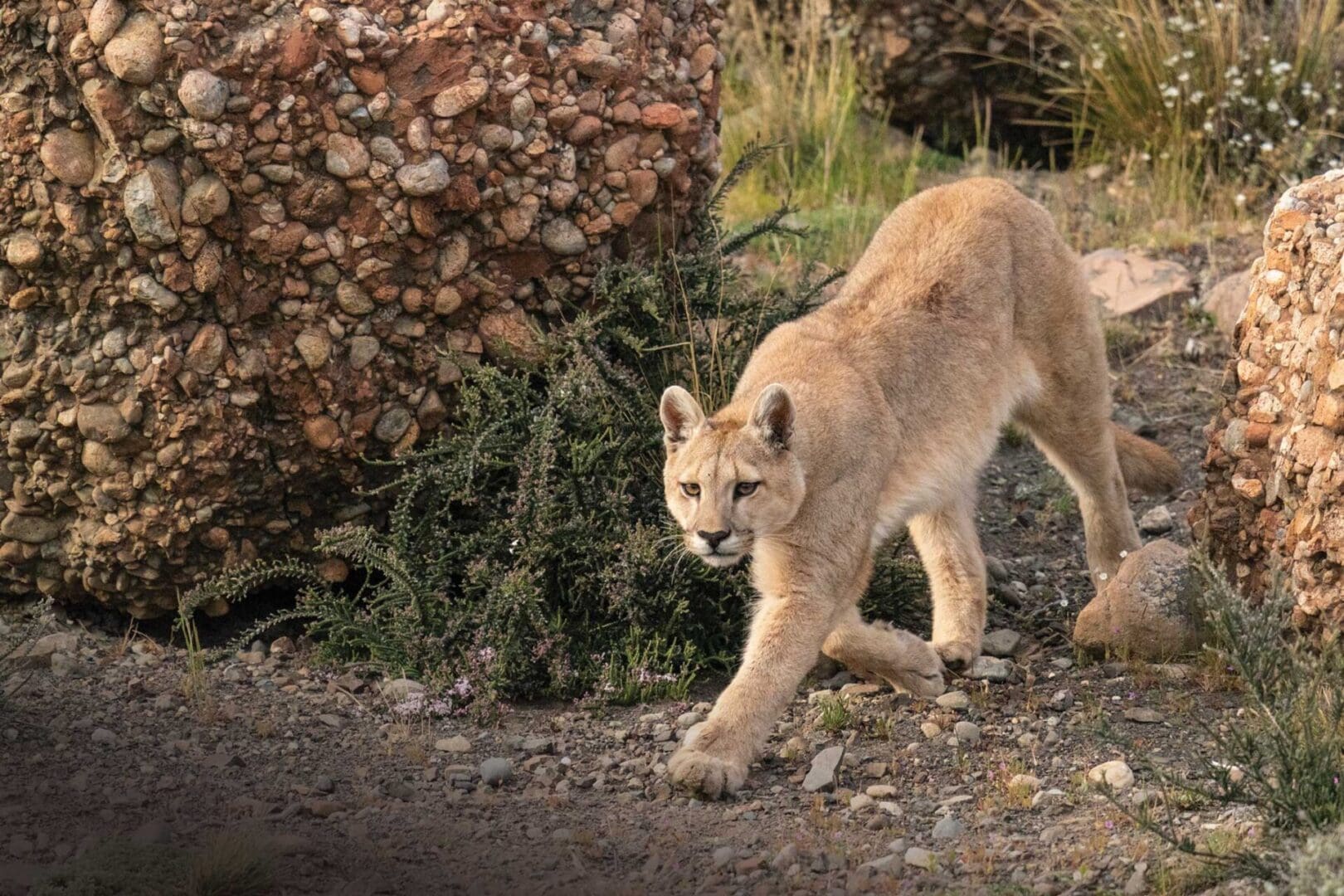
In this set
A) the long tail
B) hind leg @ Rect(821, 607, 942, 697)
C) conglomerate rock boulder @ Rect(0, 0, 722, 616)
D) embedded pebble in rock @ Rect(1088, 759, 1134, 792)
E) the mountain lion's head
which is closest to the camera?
embedded pebble in rock @ Rect(1088, 759, 1134, 792)

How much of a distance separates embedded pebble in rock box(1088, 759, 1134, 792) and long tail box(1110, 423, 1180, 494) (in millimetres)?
2286

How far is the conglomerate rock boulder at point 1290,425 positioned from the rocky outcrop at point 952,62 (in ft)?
16.8

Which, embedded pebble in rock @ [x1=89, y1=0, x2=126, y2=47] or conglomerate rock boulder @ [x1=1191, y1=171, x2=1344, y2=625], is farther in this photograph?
embedded pebble in rock @ [x1=89, y1=0, x2=126, y2=47]

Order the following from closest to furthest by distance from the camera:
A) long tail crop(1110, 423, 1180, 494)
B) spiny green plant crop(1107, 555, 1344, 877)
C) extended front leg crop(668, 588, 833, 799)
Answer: spiny green plant crop(1107, 555, 1344, 877), extended front leg crop(668, 588, 833, 799), long tail crop(1110, 423, 1180, 494)

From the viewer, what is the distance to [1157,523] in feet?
26.1

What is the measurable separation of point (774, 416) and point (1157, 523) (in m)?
3.01

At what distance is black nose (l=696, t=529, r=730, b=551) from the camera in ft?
18.4

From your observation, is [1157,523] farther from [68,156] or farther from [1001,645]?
[68,156]

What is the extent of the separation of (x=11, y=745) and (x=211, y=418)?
1.38m

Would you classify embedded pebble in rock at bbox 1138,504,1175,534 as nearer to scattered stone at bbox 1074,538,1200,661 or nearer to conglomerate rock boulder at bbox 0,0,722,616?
scattered stone at bbox 1074,538,1200,661

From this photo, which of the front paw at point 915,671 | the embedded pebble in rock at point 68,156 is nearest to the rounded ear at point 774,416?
the front paw at point 915,671

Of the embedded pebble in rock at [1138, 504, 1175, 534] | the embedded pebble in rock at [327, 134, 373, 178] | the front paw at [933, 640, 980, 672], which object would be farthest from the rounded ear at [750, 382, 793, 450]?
the embedded pebble in rock at [1138, 504, 1175, 534]

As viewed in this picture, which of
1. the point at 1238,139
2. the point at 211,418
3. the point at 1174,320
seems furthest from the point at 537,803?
the point at 1238,139

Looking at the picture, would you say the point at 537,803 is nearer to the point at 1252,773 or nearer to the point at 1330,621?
the point at 1252,773
